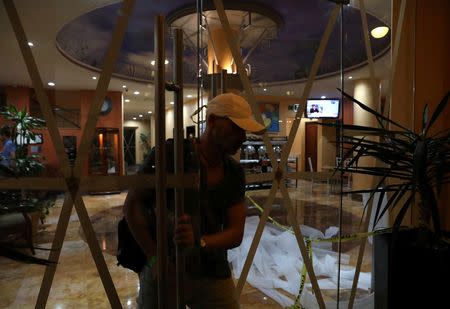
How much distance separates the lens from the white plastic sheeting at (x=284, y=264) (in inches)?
86.6

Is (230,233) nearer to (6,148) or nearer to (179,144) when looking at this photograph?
(179,144)

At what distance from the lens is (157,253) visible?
0.88m

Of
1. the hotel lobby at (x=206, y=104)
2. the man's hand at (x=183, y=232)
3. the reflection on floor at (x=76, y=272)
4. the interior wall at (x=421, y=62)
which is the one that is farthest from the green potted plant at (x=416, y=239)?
the reflection on floor at (x=76, y=272)

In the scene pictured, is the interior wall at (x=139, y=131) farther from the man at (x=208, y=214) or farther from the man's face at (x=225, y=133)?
the man's face at (x=225, y=133)

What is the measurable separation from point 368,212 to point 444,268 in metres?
0.65

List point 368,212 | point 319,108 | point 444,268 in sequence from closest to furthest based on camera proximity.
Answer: point 444,268 → point 319,108 → point 368,212

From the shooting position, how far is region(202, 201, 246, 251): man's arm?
41.1 inches

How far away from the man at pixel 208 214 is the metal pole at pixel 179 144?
0.03 m

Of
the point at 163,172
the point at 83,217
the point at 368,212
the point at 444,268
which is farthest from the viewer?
the point at 368,212

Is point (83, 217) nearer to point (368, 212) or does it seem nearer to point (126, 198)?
point (126, 198)

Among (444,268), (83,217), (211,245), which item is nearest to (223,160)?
(211,245)

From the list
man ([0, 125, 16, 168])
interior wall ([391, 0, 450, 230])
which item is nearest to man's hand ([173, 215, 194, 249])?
man ([0, 125, 16, 168])

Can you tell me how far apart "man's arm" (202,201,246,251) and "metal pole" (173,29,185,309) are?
6.4 inches

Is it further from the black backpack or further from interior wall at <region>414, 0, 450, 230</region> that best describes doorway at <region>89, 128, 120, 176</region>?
interior wall at <region>414, 0, 450, 230</region>
